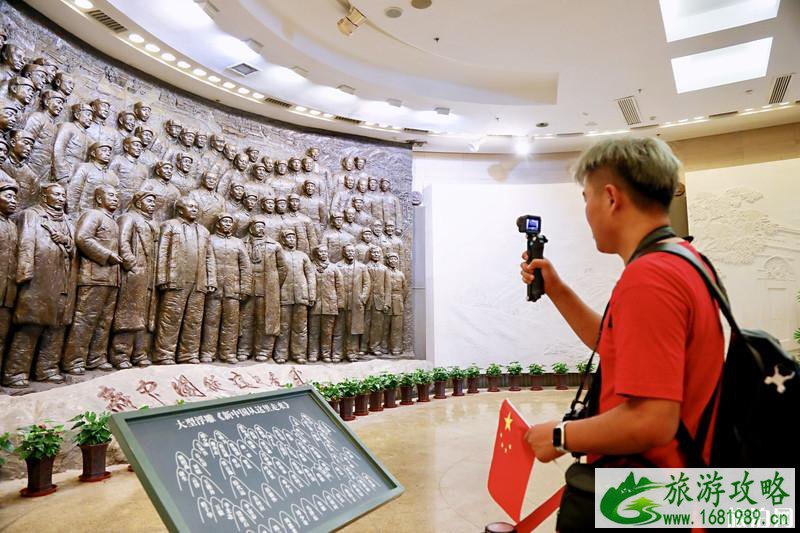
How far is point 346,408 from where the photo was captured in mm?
6348

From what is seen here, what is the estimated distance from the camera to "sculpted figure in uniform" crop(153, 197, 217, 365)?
6.60 m

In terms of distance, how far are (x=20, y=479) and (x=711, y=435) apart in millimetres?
5153

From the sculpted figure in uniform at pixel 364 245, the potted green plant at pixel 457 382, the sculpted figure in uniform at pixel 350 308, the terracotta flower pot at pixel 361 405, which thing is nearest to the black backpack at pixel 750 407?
the terracotta flower pot at pixel 361 405

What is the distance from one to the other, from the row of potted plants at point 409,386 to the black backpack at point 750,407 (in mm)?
5473

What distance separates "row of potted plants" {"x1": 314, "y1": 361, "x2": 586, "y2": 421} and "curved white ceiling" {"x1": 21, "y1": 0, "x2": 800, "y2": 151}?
4.72 m

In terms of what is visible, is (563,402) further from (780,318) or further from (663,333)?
(663,333)

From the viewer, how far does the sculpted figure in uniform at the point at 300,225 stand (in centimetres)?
845

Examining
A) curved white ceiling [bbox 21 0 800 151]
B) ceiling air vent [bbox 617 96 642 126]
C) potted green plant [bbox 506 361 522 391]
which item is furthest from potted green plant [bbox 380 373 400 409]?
ceiling air vent [bbox 617 96 642 126]

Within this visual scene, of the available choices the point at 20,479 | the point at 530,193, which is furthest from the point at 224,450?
the point at 530,193

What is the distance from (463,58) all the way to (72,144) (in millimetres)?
5536

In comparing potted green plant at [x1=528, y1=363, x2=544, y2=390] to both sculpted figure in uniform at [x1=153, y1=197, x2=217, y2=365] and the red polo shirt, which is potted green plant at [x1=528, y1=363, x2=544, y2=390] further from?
the red polo shirt

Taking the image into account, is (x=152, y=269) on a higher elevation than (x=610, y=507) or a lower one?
higher

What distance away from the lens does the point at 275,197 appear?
27.5ft

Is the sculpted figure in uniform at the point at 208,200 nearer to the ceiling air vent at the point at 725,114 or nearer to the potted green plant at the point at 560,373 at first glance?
the potted green plant at the point at 560,373
